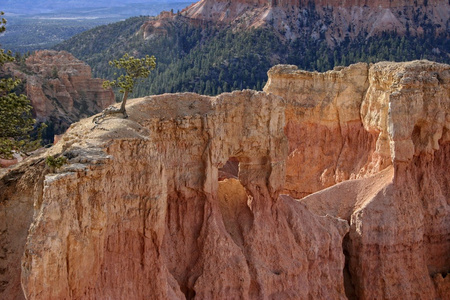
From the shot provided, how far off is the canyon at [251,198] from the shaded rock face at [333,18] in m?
86.6

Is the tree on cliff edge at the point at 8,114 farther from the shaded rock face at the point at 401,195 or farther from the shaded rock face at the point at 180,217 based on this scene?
the shaded rock face at the point at 401,195

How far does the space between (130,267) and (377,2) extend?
116 m

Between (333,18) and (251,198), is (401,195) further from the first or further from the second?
(333,18)

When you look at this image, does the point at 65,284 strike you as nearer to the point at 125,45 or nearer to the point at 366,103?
the point at 366,103

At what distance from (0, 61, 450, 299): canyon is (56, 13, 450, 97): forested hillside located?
52773mm

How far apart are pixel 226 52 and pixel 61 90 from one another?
138 ft

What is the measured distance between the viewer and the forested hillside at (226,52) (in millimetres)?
93938

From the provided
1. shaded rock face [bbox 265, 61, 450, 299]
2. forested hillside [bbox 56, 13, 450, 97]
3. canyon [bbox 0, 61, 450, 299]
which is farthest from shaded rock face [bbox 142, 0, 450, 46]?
shaded rock face [bbox 265, 61, 450, 299]

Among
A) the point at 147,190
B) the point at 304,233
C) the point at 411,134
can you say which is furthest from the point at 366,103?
the point at 147,190

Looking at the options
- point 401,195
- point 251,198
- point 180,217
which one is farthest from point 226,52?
→ point 180,217

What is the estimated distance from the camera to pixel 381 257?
2700 cm

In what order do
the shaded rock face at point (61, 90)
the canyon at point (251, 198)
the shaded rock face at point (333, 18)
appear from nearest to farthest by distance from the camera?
the canyon at point (251, 198), the shaded rock face at point (61, 90), the shaded rock face at point (333, 18)

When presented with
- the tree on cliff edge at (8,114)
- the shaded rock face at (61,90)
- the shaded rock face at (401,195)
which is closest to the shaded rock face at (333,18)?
the shaded rock face at (61,90)

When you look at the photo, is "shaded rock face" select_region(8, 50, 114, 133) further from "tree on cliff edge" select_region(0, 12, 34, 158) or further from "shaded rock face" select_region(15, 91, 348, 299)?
"shaded rock face" select_region(15, 91, 348, 299)
